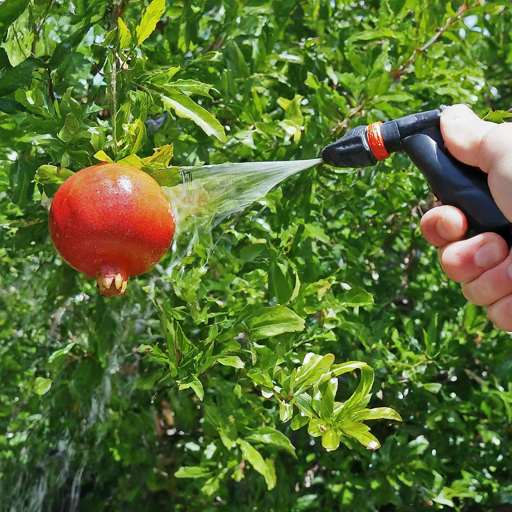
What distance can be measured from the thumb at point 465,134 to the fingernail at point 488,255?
0.44 feet

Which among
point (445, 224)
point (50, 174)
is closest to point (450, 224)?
point (445, 224)

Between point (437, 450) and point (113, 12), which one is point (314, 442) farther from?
point (113, 12)

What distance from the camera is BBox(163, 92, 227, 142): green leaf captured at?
3.22 ft

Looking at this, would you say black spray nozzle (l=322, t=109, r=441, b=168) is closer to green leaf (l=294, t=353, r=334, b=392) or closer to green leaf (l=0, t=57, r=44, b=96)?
green leaf (l=294, t=353, r=334, b=392)

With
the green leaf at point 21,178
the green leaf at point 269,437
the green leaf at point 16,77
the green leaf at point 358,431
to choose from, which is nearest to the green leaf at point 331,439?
the green leaf at point 358,431

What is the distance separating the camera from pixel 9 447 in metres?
2.05

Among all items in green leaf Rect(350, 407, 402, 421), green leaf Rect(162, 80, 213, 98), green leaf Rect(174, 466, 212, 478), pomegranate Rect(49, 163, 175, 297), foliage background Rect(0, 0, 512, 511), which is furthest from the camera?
green leaf Rect(174, 466, 212, 478)

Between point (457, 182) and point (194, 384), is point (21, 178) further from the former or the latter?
point (457, 182)

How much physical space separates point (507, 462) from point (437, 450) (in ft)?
0.81

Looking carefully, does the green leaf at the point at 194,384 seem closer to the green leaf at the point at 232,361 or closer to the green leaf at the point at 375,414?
the green leaf at the point at 232,361

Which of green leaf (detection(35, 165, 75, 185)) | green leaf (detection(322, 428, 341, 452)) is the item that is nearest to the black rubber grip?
green leaf (detection(322, 428, 341, 452))

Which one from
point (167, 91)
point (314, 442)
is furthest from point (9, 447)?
point (167, 91)

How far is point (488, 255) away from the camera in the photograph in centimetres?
100

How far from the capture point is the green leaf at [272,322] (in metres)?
1.01
